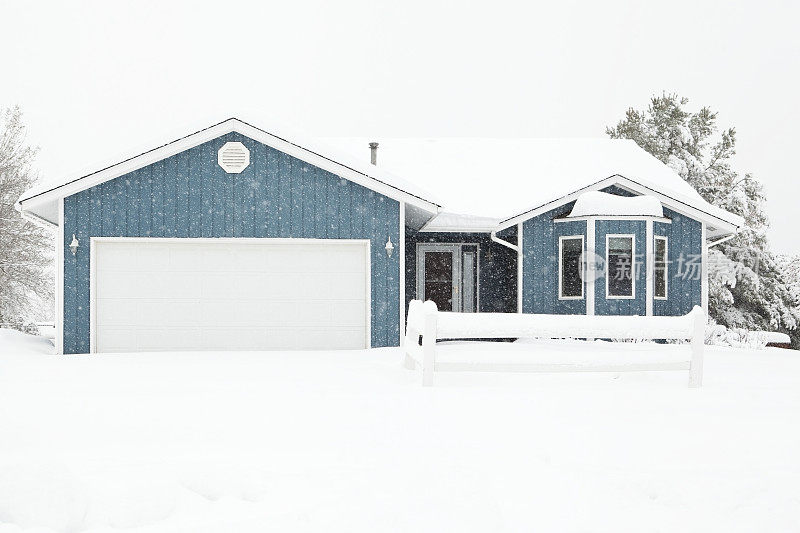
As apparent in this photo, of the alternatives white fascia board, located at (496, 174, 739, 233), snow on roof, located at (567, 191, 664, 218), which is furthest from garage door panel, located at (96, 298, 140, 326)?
snow on roof, located at (567, 191, 664, 218)

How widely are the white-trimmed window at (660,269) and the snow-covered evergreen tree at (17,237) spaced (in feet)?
69.3

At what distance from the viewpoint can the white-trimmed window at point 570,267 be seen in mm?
17500

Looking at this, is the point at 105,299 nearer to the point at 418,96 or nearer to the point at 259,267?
the point at 259,267

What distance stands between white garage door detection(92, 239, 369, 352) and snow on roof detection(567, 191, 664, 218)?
5358mm

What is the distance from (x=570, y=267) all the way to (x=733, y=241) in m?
14.9

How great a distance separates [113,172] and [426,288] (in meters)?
8.19

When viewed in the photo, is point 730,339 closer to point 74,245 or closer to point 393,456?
point 74,245

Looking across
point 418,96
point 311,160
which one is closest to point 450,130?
point 418,96

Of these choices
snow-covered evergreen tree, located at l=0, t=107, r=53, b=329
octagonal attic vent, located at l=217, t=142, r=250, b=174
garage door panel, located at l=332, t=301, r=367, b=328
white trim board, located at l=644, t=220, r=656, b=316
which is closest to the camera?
octagonal attic vent, located at l=217, t=142, r=250, b=174

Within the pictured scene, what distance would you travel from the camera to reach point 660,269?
1783 centimetres

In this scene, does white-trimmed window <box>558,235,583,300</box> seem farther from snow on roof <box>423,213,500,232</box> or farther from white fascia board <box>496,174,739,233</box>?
snow on roof <box>423,213,500,232</box>

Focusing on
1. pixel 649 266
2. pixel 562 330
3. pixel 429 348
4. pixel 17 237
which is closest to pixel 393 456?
pixel 429 348

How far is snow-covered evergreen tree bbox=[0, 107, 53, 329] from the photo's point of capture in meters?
28.8

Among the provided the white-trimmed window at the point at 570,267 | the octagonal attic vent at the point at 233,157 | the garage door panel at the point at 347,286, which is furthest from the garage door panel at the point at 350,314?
the white-trimmed window at the point at 570,267
